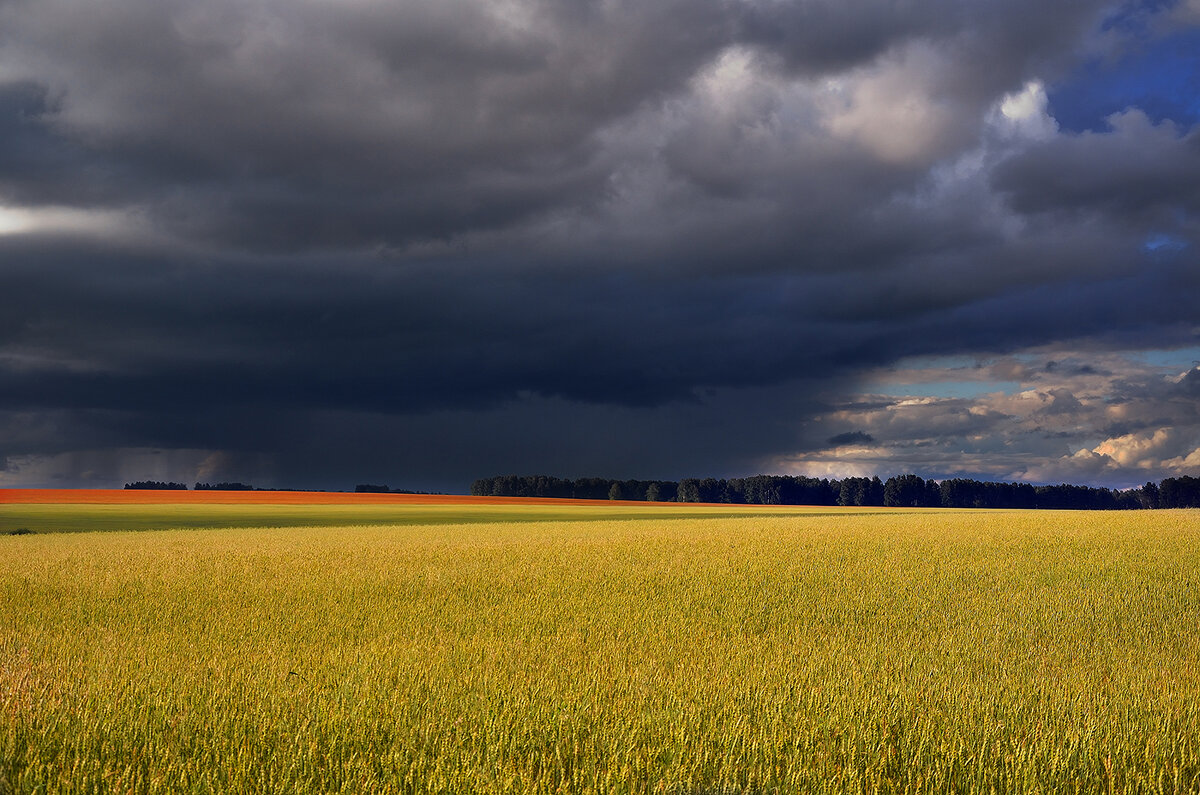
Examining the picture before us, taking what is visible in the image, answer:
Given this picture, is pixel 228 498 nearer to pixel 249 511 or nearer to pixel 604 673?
pixel 249 511

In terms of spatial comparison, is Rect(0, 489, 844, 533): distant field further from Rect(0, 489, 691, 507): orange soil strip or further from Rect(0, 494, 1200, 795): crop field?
Rect(0, 494, 1200, 795): crop field

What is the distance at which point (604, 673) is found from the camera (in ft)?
38.9

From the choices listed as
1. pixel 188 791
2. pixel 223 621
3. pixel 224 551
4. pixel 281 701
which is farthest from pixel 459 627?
pixel 224 551

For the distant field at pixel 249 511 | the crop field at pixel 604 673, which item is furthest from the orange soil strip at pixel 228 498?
the crop field at pixel 604 673

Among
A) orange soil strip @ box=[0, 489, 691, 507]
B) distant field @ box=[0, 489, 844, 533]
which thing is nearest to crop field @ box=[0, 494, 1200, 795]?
distant field @ box=[0, 489, 844, 533]

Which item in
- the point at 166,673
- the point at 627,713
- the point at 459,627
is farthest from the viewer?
the point at 459,627

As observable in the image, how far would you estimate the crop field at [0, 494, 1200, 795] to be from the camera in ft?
26.2

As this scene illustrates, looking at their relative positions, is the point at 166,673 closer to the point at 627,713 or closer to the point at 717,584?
the point at 627,713

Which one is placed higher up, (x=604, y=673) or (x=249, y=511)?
(x=604, y=673)

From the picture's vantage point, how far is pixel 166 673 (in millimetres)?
11859

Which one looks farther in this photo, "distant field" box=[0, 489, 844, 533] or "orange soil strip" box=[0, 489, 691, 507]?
"orange soil strip" box=[0, 489, 691, 507]

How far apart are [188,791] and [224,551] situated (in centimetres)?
2480

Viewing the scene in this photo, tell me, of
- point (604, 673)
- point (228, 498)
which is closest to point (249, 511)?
point (228, 498)

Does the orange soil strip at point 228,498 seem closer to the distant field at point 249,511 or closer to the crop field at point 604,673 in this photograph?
the distant field at point 249,511
